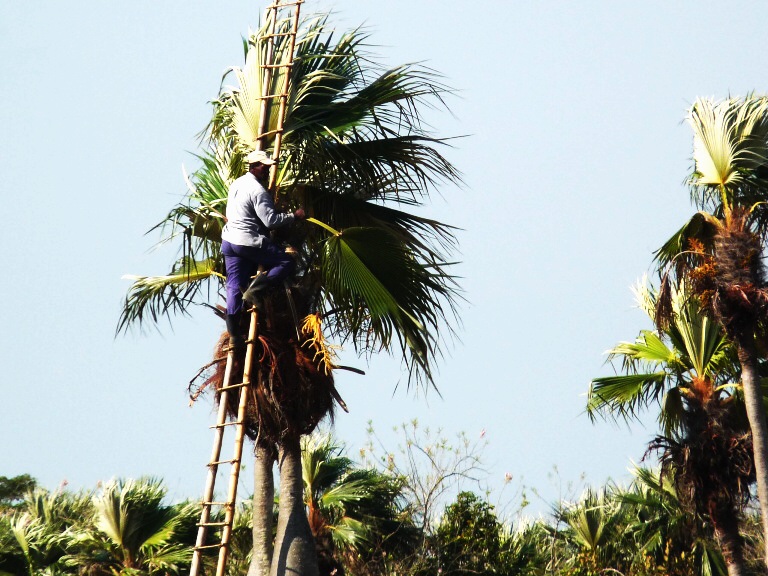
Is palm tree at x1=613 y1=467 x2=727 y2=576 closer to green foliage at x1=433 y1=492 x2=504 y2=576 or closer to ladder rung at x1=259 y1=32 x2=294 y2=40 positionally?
green foliage at x1=433 y1=492 x2=504 y2=576

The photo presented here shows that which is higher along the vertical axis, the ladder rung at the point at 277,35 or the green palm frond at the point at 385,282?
the ladder rung at the point at 277,35

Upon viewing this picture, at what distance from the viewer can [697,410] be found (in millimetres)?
17203

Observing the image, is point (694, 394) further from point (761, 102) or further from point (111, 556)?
point (111, 556)

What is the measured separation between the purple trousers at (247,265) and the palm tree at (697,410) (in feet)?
26.9

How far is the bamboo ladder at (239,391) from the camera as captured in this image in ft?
28.6

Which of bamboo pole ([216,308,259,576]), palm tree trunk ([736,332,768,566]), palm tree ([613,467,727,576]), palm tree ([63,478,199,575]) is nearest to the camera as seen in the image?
bamboo pole ([216,308,259,576])

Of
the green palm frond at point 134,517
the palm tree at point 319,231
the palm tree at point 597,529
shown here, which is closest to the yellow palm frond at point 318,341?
the palm tree at point 319,231

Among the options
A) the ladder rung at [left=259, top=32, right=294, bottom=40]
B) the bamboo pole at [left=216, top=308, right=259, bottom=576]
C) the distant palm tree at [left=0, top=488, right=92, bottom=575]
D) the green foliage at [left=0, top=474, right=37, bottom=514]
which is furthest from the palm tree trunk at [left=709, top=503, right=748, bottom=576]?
the green foliage at [left=0, top=474, right=37, bottom=514]

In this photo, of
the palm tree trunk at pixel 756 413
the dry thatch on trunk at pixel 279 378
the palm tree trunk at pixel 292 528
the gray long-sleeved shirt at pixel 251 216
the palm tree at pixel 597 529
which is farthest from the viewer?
the palm tree at pixel 597 529

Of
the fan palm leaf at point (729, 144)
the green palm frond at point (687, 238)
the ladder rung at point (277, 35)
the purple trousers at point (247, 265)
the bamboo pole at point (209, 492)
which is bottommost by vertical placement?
the bamboo pole at point (209, 492)

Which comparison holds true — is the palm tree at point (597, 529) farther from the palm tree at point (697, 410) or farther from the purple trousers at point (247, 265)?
the purple trousers at point (247, 265)

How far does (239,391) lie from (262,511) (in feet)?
6.60

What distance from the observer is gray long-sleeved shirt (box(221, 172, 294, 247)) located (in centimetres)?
965

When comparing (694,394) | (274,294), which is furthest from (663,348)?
(274,294)
